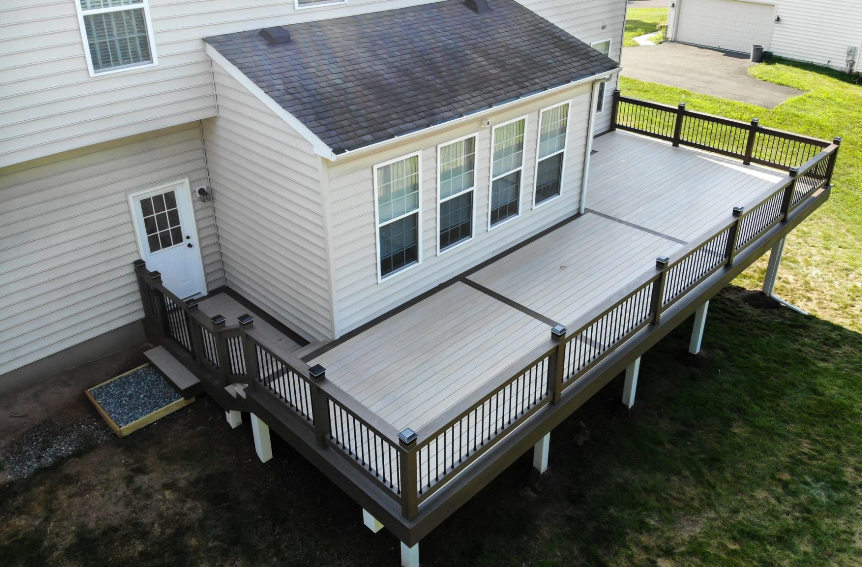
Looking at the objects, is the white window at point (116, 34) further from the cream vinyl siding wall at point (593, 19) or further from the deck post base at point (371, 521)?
the cream vinyl siding wall at point (593, 19)

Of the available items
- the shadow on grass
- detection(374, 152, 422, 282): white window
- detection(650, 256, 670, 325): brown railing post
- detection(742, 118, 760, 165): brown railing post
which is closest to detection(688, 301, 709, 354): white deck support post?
the shadow on grass

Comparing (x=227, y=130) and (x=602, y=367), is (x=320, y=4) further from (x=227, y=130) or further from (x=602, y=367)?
(x=602, y=367)

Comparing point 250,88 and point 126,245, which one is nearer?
point 250,88

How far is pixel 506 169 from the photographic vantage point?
395 inches

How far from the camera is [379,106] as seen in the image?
8273 mm

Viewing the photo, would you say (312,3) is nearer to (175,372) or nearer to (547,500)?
(175,372)

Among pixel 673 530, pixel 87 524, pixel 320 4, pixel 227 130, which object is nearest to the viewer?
pixel 87 524

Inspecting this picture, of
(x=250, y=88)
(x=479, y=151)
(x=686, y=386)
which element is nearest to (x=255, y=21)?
(x=250, y=88)

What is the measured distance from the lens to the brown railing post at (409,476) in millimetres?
5941

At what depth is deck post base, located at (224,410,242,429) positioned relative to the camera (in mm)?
8609

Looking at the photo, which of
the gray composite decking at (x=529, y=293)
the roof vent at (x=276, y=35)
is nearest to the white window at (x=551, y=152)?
the gray composite decking at (x=529, y=293)

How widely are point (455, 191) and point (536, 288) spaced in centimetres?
173

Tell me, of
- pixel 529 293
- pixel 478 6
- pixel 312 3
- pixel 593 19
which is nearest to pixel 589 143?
pixel 478 6

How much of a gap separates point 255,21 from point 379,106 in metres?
2.15
